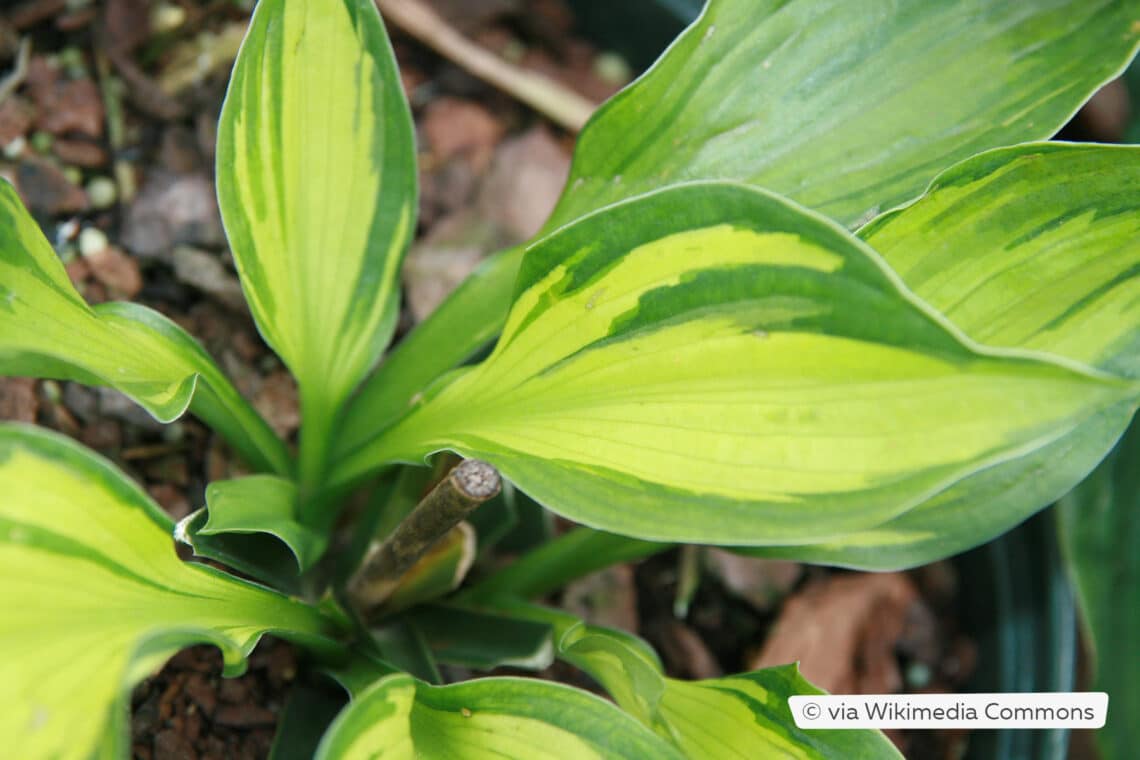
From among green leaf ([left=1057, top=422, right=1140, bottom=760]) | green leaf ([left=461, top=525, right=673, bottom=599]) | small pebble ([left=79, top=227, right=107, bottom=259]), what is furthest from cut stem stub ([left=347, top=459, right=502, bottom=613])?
green leaf ([left=1057, top=422, right=1140, bottom=760])

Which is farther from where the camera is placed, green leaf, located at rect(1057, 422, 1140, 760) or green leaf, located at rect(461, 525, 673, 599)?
green leaf, located at rect(1057, 422, 1140, 760)

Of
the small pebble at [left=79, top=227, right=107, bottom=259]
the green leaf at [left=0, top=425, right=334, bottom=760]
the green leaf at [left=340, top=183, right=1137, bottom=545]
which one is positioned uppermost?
the green leaf at [left=340, top=183, right=1137, bottom=545]

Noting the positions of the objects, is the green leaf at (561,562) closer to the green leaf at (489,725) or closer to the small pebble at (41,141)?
the green leaf at (489,725)

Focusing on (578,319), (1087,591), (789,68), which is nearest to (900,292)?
(578,319)

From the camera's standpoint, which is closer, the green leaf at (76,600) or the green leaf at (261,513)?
the green leaf at (76,600)

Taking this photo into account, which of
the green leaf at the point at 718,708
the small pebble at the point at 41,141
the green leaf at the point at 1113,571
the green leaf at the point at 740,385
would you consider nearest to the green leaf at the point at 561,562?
the green leaf at the point at 718,708

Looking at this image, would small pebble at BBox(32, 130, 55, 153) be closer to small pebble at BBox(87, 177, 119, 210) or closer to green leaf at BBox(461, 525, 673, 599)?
small pebble at BBox(87, 177, 119, 210)

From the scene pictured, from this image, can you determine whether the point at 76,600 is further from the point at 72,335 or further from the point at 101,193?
the point at 101,193
